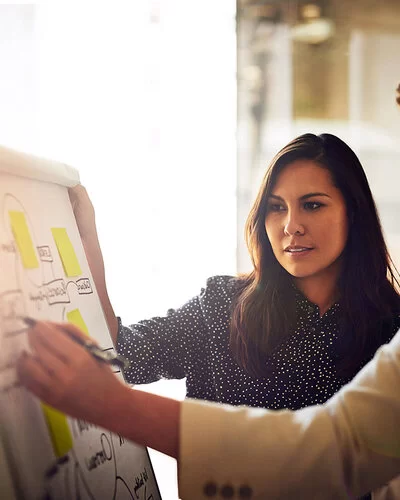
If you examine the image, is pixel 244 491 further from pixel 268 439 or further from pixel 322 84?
pixel 322 84

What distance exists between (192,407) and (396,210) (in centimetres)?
224

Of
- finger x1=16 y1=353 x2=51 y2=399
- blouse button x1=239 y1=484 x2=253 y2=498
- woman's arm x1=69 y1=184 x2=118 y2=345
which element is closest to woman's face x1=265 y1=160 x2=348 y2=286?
woman's arm x1=69 y1=184 x2=118 y2=345

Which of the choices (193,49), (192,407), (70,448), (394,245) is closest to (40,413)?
(70,448)

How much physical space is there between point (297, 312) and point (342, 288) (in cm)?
14

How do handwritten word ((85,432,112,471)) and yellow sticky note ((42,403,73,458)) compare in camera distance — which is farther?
handwritten word ((85,432,112,471))

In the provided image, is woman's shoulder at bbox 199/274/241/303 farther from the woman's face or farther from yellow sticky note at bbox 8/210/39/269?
yellow sticky note at bbox 8/210/39/269

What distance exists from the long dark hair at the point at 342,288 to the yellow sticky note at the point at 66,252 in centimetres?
58

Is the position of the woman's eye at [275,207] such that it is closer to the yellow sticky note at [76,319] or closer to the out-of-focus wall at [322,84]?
the yellow sticky note at [76,319]

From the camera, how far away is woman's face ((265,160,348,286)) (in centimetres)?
159

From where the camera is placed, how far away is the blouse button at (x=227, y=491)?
811mm

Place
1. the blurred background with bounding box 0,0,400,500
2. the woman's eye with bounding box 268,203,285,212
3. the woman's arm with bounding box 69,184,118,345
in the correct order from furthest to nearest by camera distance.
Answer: the blurred background with bounding box 0,0,400,500 < the woman's eye with bounding box 268,203,285,212 < the woman's arm with bounding box 69,184,118,345

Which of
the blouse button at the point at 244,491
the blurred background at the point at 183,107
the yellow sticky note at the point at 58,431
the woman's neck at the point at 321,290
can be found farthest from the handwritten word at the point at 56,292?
the blurred background at the point at 183,107

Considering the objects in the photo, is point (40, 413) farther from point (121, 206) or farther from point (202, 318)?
point (121, 206)

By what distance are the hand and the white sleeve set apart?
12 cm
